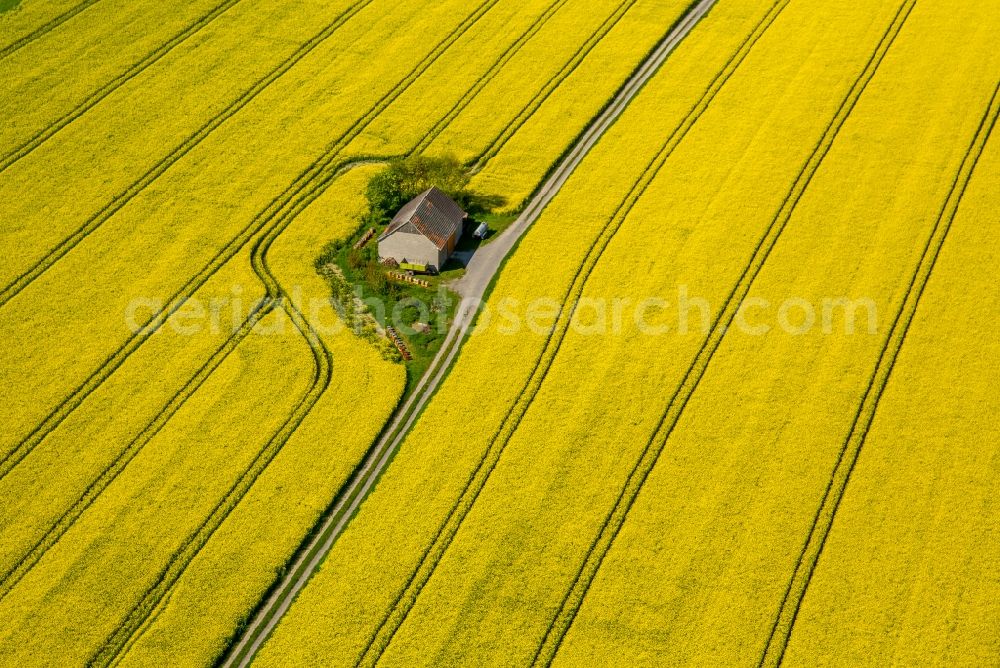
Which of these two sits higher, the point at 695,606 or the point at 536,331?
the point at 536,331

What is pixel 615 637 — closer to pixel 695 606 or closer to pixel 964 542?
pixel 695 606

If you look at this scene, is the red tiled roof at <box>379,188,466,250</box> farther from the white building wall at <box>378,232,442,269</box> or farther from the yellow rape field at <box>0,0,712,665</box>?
the yellow rape field at <box>0,0,712,665</box>

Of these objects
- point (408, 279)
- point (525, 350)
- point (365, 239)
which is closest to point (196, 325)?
point (365, 239)

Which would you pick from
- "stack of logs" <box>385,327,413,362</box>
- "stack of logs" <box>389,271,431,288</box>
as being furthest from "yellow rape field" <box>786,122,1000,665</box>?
"stack of logs" <box>389,271,431,288</box>

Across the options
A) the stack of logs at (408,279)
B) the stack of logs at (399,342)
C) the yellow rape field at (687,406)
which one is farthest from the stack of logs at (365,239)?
the yellow rape field at (687,406)

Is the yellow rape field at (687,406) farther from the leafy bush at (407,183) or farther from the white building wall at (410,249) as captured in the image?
the leafy bush at (407,183)

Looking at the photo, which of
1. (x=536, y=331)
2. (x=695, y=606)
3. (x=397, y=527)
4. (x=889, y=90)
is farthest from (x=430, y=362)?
(x=889, y=90)

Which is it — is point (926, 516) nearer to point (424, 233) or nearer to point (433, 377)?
point (433, 377)
